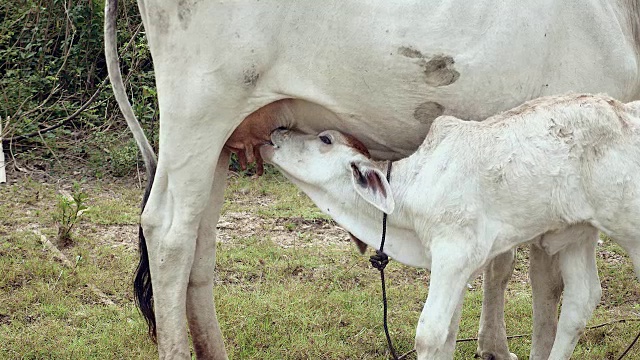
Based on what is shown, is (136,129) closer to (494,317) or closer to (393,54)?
(393,54)

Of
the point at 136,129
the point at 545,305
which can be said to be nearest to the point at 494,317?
the point at 545,305

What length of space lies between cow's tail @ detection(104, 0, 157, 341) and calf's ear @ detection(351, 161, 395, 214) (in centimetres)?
121

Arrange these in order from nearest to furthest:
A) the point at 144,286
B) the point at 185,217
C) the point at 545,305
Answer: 1. the point at 185,217
2. the point at 545,305
3. the point at 144,286

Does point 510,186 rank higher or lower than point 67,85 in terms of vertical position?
higher

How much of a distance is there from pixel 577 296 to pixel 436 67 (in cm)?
114

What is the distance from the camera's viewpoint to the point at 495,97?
14.4 ft

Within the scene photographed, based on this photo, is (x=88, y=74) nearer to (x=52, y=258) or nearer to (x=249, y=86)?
(x=52, y=258)

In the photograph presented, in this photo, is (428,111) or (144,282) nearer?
(428,111)

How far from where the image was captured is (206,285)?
16.5 feet

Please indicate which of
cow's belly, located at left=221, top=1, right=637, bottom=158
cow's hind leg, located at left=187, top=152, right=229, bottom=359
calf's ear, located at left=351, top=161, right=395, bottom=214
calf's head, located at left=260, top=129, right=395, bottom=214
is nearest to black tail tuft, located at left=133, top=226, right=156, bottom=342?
cow's hind leg, located at left=187, top=152, right=229, bottom=359

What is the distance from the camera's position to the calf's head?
4.38 metres

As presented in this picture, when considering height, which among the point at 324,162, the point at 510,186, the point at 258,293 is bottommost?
the point at 258,293

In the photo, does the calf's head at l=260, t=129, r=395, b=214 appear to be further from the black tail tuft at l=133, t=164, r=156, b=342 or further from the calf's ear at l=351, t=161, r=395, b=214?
the black tail tuft at l=133, t=164, r=156, b=342

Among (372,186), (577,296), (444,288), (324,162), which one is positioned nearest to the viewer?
(444,288)
